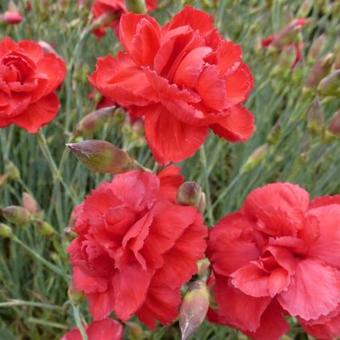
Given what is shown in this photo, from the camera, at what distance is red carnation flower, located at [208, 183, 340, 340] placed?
0.69 metres

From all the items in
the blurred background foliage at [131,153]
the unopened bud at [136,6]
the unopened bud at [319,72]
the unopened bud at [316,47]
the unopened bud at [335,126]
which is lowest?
the blurred background foliage at [131,153]

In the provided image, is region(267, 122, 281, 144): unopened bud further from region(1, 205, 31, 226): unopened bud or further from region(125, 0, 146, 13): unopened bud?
region(1, 205, 31, 226): unopened bud

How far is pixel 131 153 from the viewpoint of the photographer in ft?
4.74

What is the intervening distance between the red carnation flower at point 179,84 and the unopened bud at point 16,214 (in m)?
0.28

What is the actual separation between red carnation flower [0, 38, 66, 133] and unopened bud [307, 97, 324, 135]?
0.39m

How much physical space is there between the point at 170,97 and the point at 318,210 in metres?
0.22

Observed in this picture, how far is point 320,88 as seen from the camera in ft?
3.45

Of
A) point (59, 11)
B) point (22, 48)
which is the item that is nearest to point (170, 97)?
point (22, 48)

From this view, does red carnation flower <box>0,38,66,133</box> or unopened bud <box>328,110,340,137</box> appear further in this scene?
unopened bud <box>328,110,340,137</box>

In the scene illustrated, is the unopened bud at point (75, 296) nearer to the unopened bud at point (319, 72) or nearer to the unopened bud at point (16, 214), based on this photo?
the unopened bud at point (16, 214)

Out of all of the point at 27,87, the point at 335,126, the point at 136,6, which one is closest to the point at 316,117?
the point at 335,126

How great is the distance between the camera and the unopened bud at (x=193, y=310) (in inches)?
27.7

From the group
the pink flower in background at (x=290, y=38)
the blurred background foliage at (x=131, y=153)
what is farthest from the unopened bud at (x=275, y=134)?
the pink flower in background at (x=290, y=38)

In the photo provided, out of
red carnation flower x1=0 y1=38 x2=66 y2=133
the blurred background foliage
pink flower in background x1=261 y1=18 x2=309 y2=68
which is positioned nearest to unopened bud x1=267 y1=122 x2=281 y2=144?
the blurred background foliage
